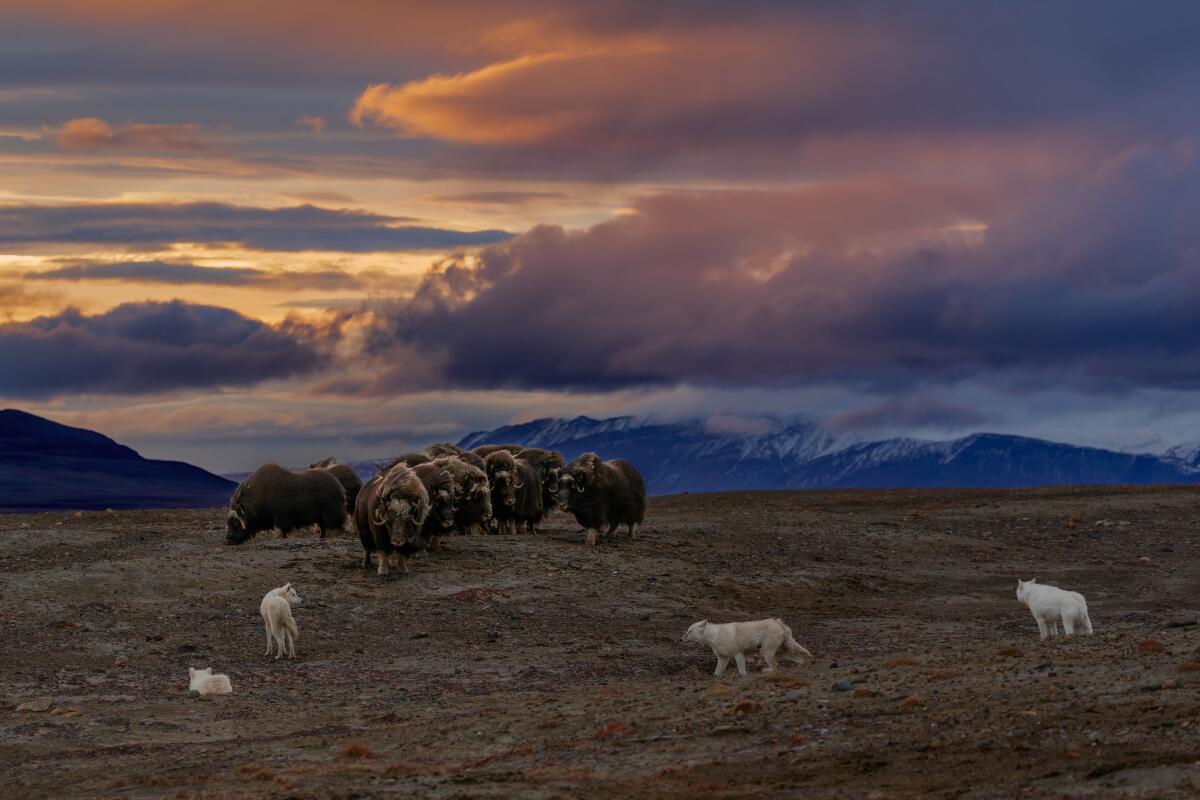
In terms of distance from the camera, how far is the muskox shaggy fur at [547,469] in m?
45.2

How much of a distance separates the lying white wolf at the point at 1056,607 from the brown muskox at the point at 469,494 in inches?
645

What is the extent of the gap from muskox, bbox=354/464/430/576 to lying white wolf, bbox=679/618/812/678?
10.8 metres

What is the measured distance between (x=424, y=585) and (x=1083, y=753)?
781 inches

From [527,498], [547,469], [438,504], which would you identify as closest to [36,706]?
[438,504]

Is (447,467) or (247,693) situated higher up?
(447,467)

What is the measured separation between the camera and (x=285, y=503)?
→ 43.1 metres

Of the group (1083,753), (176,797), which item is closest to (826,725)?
(1083,753)

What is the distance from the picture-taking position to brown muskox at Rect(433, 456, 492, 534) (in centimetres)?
3847

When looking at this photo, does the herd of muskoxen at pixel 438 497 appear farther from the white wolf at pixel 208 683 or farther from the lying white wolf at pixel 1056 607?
the lying white wolf at pixel 1056 607

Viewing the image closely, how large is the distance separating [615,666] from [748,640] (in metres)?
3.92

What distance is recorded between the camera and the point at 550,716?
20.5 m

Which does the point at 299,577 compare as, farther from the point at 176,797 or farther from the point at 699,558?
the point at 176,797

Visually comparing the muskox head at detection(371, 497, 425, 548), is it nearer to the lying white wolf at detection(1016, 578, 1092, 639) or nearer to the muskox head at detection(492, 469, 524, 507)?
the muskox head at detection(492, 469, 524, 507)

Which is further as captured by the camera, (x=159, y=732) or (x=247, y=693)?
(x=247, y=693)
